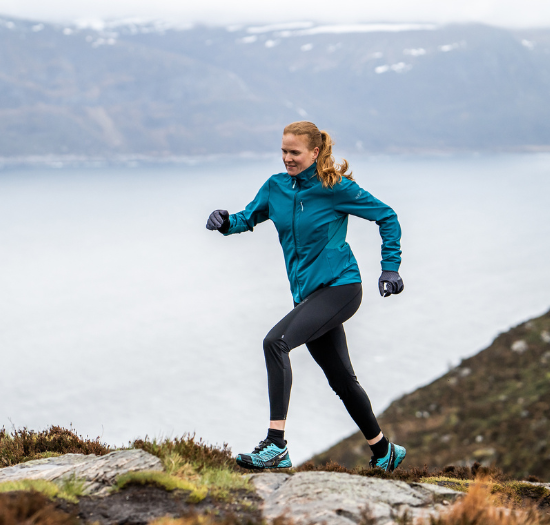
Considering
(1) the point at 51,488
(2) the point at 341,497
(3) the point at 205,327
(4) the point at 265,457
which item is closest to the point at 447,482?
(4) the point at 265,457

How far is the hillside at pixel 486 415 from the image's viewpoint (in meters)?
28.1

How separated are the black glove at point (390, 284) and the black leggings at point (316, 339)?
10.2 inches

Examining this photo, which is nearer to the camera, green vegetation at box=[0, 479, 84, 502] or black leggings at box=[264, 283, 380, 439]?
green vegetation at box=[0, 479, 84, 502]

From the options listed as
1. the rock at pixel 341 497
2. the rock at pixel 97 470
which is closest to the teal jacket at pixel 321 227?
the rock at pixel 341 497

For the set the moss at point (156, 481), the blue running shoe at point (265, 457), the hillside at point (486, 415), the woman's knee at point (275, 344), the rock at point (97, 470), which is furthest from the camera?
the hillside at point (486, 415)

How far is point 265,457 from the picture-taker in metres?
5.08

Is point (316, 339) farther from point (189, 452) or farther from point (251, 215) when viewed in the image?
point (189, 452)

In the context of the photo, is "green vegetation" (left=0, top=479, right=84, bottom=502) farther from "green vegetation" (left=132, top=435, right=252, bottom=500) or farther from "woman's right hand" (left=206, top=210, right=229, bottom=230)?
"woman's right hand" (left=206, top=210, right=229, bottom=230)

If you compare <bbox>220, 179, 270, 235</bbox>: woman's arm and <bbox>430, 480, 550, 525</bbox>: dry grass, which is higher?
<bbox>220, 179, 270, 235</bbox>: woman's arm

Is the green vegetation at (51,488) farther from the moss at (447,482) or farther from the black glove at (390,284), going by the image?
the moss at (447,482)

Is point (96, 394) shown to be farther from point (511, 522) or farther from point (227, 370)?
point (511, 522)

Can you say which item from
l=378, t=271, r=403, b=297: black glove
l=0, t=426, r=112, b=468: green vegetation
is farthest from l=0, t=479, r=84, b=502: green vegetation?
l=378, t=271, r=403, b=297: black glove

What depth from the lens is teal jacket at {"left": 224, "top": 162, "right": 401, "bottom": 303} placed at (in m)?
5.05

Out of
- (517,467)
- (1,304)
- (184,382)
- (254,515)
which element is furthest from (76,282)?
(254,515)
